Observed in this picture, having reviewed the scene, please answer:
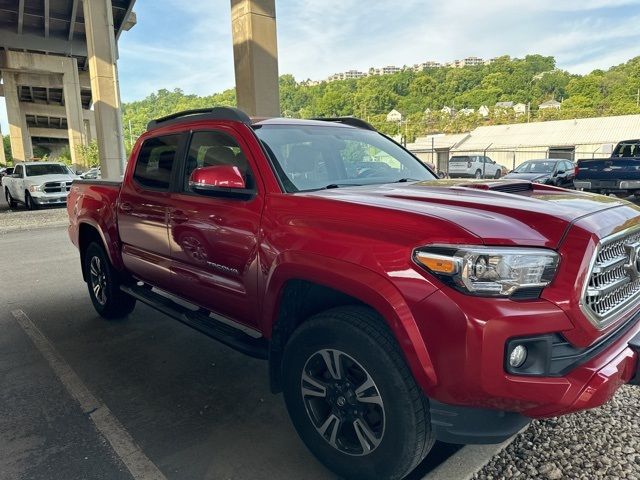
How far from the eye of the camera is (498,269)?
185 centimetres

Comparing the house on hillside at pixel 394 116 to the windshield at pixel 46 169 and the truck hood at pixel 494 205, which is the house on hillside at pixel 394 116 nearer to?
the windshield at pixel 46 169

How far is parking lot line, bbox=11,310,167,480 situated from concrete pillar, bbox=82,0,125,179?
19.5 metres

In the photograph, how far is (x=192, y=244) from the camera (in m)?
3.33

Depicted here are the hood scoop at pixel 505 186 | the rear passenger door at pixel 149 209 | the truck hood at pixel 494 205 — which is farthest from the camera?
the rear passenger door at pixel 149 209

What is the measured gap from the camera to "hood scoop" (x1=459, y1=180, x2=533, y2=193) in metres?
2.70

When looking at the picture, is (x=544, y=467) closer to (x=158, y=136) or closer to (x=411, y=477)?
(x=411, y=477)

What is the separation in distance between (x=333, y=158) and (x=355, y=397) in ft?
5.77

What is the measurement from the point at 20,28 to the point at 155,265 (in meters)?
39.1

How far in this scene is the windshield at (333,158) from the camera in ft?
9.75

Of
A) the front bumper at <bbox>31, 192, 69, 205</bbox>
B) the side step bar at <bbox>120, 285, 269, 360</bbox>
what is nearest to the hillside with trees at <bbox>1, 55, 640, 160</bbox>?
the front bumper at <bbox>31, 192, 69, 205</bbox>

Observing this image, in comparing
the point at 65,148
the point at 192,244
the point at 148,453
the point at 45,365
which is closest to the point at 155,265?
the point at 192,244

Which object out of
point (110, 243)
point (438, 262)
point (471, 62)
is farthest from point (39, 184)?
point (471, 62)

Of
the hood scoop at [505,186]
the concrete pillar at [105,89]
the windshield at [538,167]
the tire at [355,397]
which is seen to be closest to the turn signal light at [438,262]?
the tire at [355,397]

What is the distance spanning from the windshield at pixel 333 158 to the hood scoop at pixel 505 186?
0.67 meters
